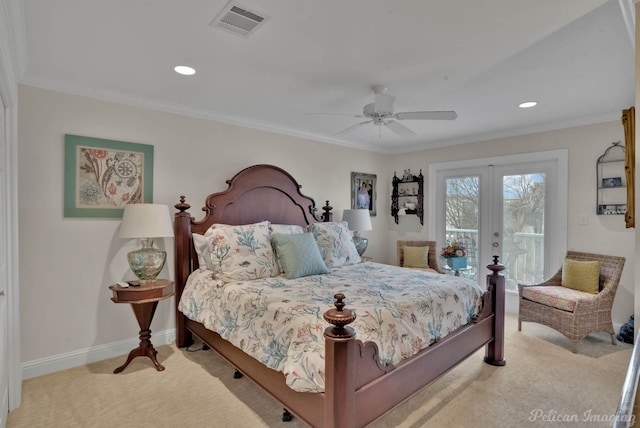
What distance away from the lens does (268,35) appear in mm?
1981

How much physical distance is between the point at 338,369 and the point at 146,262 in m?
1.99

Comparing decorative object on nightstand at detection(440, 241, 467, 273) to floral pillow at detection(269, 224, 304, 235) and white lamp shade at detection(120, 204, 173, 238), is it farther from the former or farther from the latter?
white lamp shade at detection(120, 204, 173, 238)

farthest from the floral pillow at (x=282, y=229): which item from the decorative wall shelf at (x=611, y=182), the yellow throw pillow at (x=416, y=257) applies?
the decorative wall shelf at (x=611, y=182)

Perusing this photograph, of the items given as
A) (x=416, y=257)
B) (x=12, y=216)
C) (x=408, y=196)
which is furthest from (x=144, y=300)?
(x=408, y=196)

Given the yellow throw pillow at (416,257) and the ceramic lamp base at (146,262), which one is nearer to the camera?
the ceramic lamp base at (146,262)

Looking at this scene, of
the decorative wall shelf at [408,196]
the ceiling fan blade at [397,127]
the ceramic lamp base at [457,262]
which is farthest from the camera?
the decorative wall shelf at [408,196]

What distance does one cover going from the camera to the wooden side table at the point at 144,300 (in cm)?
262

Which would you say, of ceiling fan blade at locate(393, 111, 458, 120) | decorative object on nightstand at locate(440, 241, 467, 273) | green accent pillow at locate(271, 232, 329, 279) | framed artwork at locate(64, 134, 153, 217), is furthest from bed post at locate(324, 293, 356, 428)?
decorative object on nightstand at locate(440, 241, 467, 273)

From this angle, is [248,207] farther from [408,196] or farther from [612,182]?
[612,182]

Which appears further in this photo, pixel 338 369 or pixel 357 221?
pixel 357 221

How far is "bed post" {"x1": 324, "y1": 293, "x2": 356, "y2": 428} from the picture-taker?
1.55m

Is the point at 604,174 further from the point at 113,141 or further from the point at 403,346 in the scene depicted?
the point at 113,141

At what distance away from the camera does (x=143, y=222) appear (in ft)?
9.02

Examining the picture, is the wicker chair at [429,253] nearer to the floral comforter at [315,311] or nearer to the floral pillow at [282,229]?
the floral comforter at [315,311]
